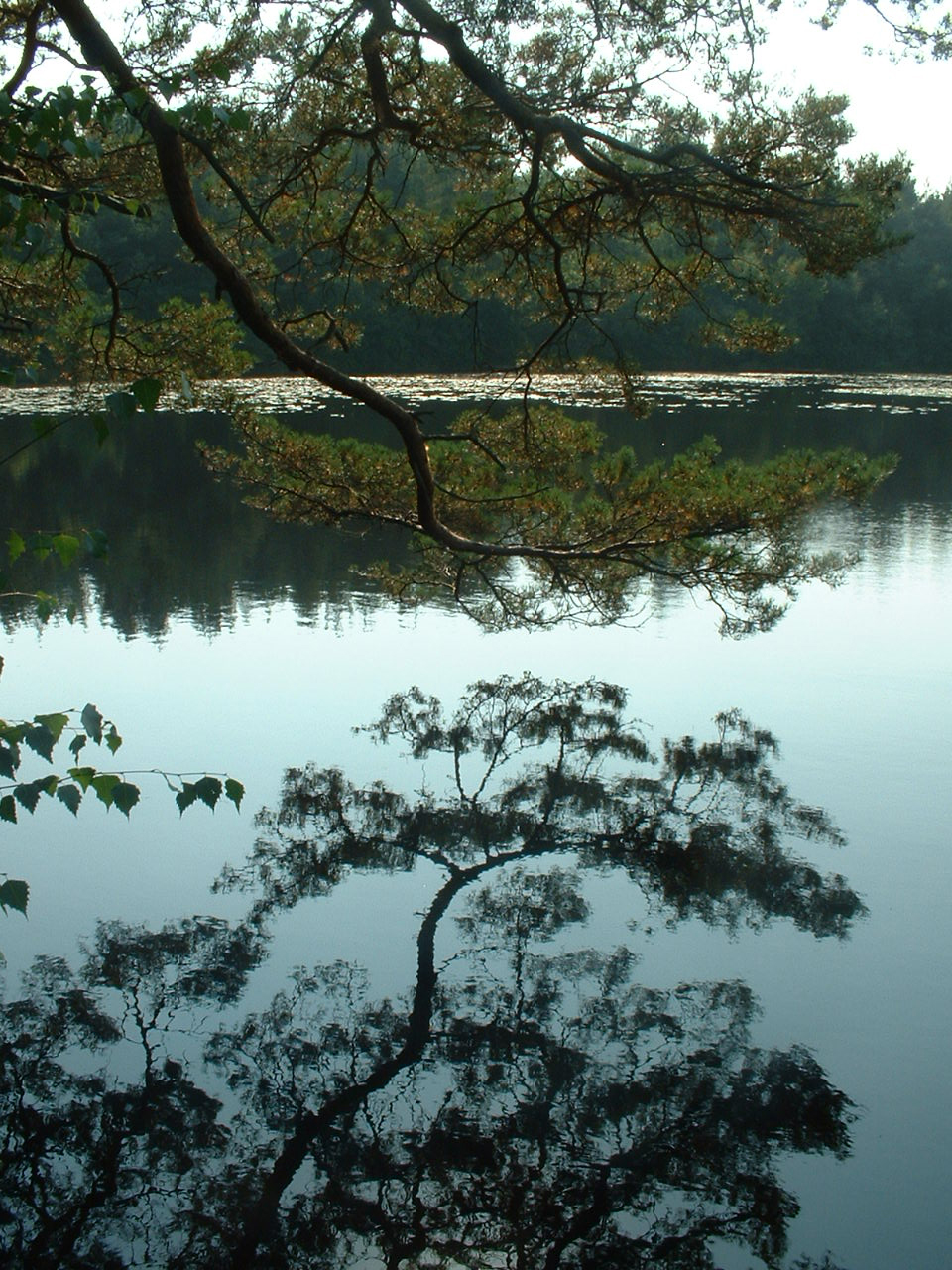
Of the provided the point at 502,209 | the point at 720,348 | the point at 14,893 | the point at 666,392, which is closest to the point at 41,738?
the point at 14,893

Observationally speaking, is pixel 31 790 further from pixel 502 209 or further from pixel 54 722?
pixel 502 209

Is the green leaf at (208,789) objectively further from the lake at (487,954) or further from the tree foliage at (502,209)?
the tree foliage at (502,209)

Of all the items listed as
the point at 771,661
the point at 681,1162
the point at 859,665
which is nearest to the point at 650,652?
the point at 771,661

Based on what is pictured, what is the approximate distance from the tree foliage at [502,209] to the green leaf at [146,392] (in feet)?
10.2

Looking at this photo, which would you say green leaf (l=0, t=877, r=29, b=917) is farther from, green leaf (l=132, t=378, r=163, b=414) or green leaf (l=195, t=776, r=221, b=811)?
green leaf (l=132, t=378, r=163, b=414)

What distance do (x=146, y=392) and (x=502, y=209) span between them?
499 centimetres

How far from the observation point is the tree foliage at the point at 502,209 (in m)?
5.64

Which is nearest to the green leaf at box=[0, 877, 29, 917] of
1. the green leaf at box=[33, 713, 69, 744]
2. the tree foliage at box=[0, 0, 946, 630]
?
the green leaf at box=[33, 713, 69, 744]

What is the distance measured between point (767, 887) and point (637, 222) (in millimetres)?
3176

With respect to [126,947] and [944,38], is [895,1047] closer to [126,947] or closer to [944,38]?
[126,947]

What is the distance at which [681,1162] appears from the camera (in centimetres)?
344

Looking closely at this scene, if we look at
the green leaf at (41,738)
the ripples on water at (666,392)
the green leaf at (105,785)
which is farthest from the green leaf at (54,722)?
the ripples on water at (666,392)

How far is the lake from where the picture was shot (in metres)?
3.26

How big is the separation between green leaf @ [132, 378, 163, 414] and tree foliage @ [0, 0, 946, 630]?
10.2 feet
